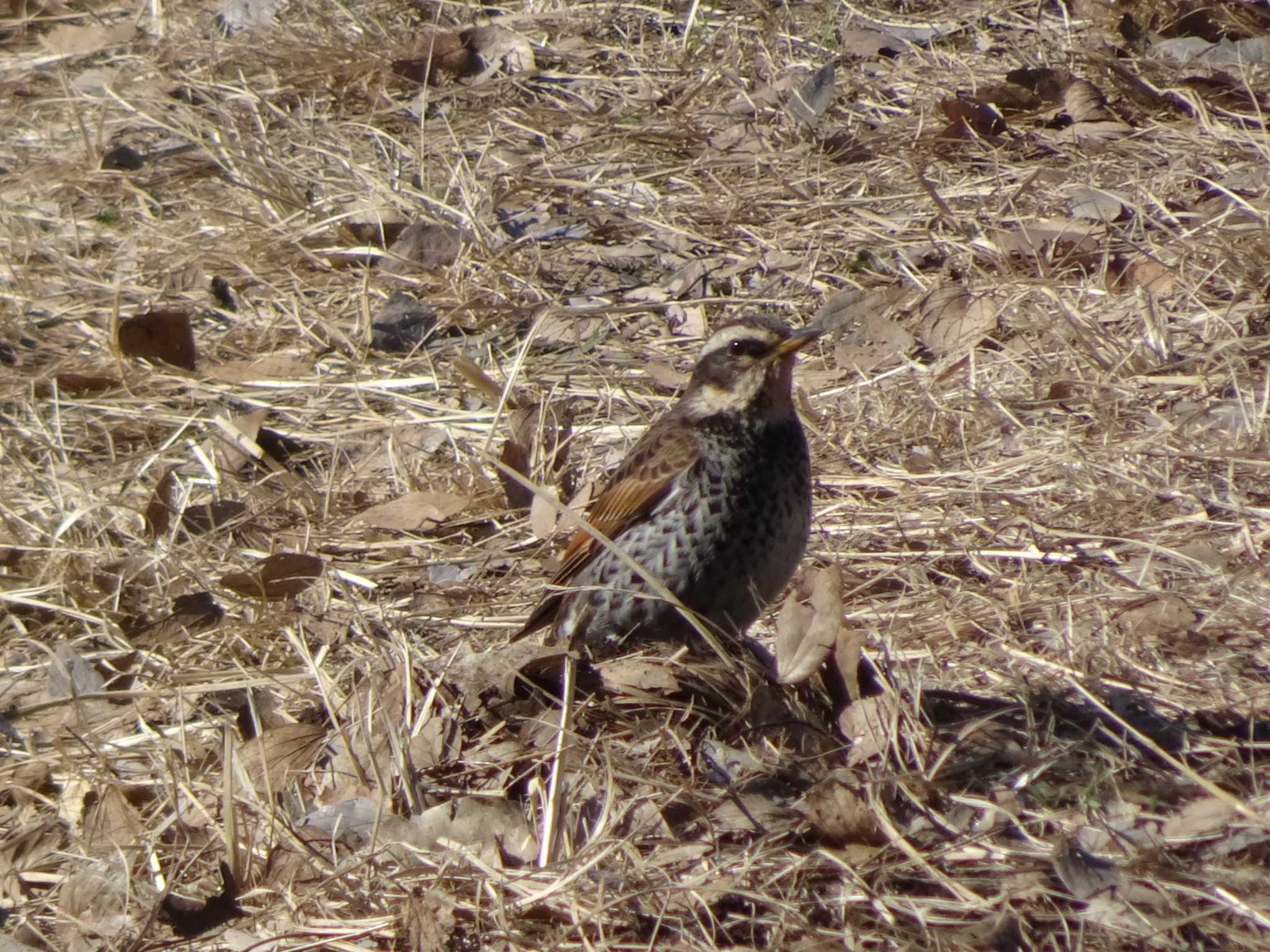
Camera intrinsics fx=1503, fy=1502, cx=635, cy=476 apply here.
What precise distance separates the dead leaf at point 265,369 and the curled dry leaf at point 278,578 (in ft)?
4.67

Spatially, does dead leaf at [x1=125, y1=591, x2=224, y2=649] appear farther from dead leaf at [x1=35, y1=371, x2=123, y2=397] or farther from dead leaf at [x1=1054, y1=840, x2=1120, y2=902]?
dead leaf at [x1=1054, y1=840, x2=1120, y2=902]

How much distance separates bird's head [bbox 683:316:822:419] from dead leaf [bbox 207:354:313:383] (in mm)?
2025

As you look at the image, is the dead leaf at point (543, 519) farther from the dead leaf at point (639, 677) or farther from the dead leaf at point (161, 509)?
the dead leaf at point (161, 509)

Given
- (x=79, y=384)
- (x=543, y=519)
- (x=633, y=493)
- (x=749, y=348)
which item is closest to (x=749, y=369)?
(x=749, y=348)

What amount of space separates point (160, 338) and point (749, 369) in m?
2.70

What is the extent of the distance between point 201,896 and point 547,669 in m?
0.99

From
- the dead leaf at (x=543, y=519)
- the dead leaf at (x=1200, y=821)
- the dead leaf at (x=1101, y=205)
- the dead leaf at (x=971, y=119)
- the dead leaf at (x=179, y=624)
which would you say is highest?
the dead leaf at (x=971, y=119)

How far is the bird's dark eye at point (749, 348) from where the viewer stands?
14.8 ft

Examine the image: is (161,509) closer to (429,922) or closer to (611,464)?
(611,464)

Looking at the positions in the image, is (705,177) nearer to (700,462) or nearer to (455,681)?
(700,462)

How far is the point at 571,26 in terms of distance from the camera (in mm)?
7945

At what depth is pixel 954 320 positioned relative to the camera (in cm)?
563

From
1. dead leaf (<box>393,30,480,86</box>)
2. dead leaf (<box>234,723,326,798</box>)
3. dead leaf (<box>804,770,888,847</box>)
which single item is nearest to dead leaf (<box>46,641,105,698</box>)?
dead leaf (<box>234,723,326,798</box>)

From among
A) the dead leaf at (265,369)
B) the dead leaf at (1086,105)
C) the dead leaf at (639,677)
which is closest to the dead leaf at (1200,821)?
the dead leaf at (639,677)
